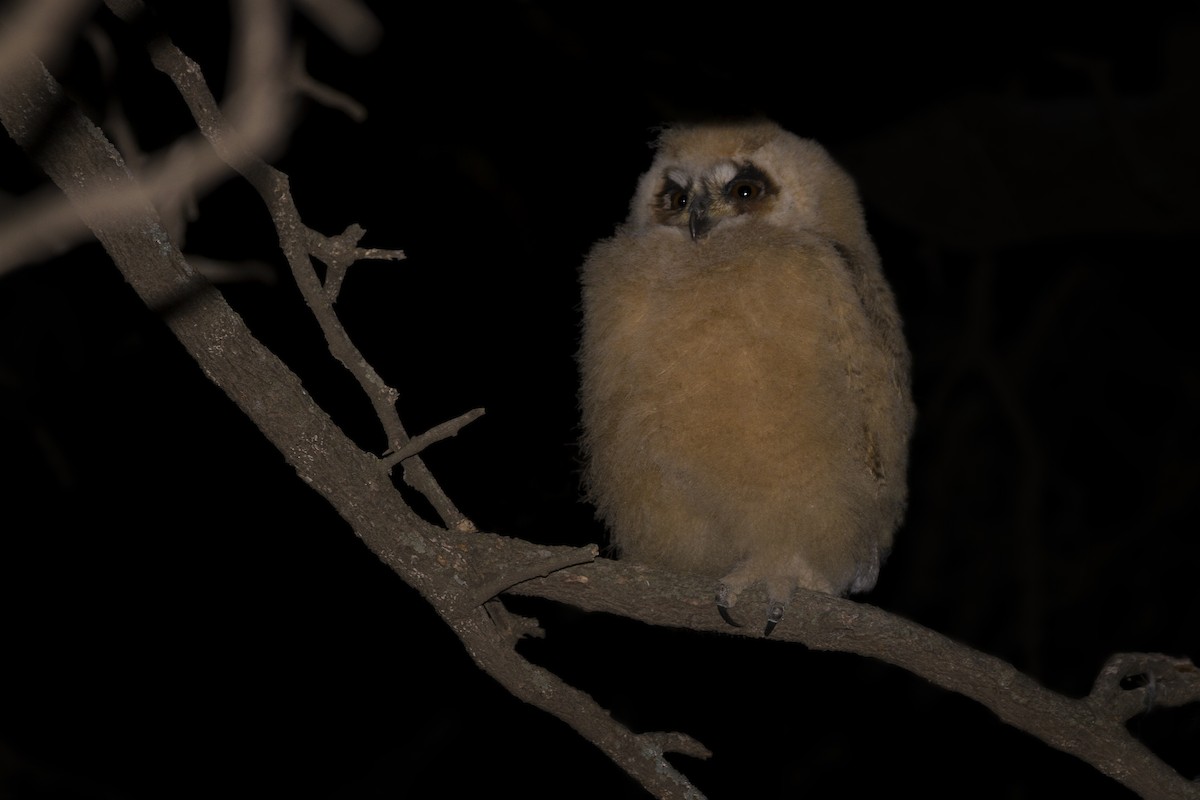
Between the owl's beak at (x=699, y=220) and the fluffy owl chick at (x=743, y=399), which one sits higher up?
the owl's beak at (x=699, y=220)

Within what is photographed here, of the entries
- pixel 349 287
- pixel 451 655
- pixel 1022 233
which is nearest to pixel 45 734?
pixel 451 655

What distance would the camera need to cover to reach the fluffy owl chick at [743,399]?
244 centimetres

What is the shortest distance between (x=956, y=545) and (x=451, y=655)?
2598 mm

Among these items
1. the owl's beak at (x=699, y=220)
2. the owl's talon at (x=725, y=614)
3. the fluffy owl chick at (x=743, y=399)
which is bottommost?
the owl's talon at (x=725, y=614)

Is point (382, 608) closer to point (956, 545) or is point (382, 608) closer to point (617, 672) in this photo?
point (617, 672)

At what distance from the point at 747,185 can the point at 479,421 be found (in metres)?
1.23

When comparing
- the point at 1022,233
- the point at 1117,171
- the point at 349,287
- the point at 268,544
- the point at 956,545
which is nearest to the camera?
the point at 349,287

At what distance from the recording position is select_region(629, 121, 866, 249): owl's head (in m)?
2.91

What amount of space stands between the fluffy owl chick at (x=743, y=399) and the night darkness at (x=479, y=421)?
1.87ft

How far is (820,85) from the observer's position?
15.5 ft

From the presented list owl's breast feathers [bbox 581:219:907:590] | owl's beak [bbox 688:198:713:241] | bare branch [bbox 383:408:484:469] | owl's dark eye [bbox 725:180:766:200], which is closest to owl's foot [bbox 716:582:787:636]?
owl's breast feathers [bbox 581:219:907:590]

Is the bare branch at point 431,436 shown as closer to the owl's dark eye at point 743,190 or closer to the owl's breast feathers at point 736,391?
the owl's breast feathers at point 736,391

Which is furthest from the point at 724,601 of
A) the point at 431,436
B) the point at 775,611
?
the point at 431,436

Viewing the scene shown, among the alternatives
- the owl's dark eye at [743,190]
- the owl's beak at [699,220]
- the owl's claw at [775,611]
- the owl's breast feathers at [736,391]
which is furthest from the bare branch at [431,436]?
the owl's dark eye at [743,190]
